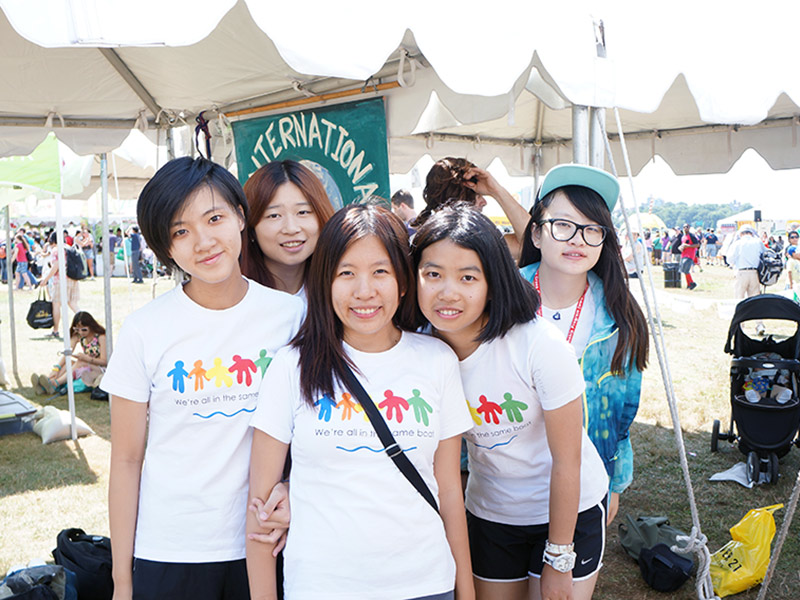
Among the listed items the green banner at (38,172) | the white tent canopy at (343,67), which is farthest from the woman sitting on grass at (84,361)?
the white tent canopy at (343,67)

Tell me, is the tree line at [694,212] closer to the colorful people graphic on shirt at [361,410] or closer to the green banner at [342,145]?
the green banner at [342,145]

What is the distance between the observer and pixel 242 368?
156 centimetres

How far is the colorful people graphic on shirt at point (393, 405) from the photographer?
1.44 metres

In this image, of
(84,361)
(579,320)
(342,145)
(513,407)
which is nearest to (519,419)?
(513,407)

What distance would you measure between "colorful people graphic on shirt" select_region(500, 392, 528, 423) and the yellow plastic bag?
2.31 m

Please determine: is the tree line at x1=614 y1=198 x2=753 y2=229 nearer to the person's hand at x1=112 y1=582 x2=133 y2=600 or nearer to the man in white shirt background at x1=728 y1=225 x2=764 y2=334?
the man in white shirt background at x1=728 y1=225 x2=764 y2=334

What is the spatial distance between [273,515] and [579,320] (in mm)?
1087

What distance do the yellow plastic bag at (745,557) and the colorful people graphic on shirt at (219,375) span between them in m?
2.92

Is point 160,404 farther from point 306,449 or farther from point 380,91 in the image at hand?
point 380,91

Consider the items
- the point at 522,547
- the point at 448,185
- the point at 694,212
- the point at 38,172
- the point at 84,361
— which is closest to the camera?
the point at 522,547

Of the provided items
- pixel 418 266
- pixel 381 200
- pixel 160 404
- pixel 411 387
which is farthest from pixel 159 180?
pixel 381 200

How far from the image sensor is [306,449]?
143 cm

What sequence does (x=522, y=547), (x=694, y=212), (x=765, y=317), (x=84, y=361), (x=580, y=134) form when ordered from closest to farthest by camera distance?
(x=522, y=547) → (x=580, y=134) → (x=765, y=317) → (x=84, y=361) → (x=694, y=212)

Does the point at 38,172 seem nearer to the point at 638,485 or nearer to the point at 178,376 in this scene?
the point at 178,376
